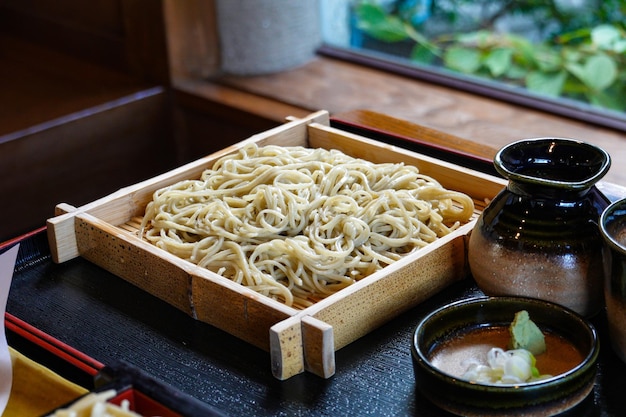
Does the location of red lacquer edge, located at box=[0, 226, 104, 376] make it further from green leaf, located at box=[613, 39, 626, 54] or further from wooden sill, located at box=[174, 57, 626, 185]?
green leaf, located at box=[613, 39, 626, 54]

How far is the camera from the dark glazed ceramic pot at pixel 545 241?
129 cm

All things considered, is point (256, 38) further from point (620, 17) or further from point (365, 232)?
point (365, 232)

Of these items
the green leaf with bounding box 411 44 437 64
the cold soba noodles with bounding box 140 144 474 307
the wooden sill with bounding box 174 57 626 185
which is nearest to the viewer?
the cold soba noodles with bounding box 140 144 474 307

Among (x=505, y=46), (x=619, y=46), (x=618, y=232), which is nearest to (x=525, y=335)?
(x=618, y=232)

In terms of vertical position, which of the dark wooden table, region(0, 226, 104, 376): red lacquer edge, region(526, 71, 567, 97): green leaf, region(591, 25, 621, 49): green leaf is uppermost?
region(0, 226, 104, 376): red lacquer edge

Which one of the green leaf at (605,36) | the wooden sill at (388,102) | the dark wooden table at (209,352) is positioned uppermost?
the green leaf at (605,36)

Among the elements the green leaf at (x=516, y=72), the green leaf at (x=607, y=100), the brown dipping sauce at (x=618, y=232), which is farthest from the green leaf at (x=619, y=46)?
the brown dipping sauce at (x=618, y=232)

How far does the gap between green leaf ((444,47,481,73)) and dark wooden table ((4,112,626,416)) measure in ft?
5.93

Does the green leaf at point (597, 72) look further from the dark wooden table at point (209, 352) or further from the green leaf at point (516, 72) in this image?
the dark wooden table at point (209, 352)

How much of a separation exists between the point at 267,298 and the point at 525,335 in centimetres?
39

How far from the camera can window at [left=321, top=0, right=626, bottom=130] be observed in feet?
9.60

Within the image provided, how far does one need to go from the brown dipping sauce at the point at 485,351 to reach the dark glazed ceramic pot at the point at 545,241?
3.1 inches

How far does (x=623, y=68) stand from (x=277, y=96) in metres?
1.18

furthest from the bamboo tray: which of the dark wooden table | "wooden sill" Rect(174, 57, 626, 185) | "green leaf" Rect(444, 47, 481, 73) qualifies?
"green leaf" Rect(444, 47, 481, 73)
